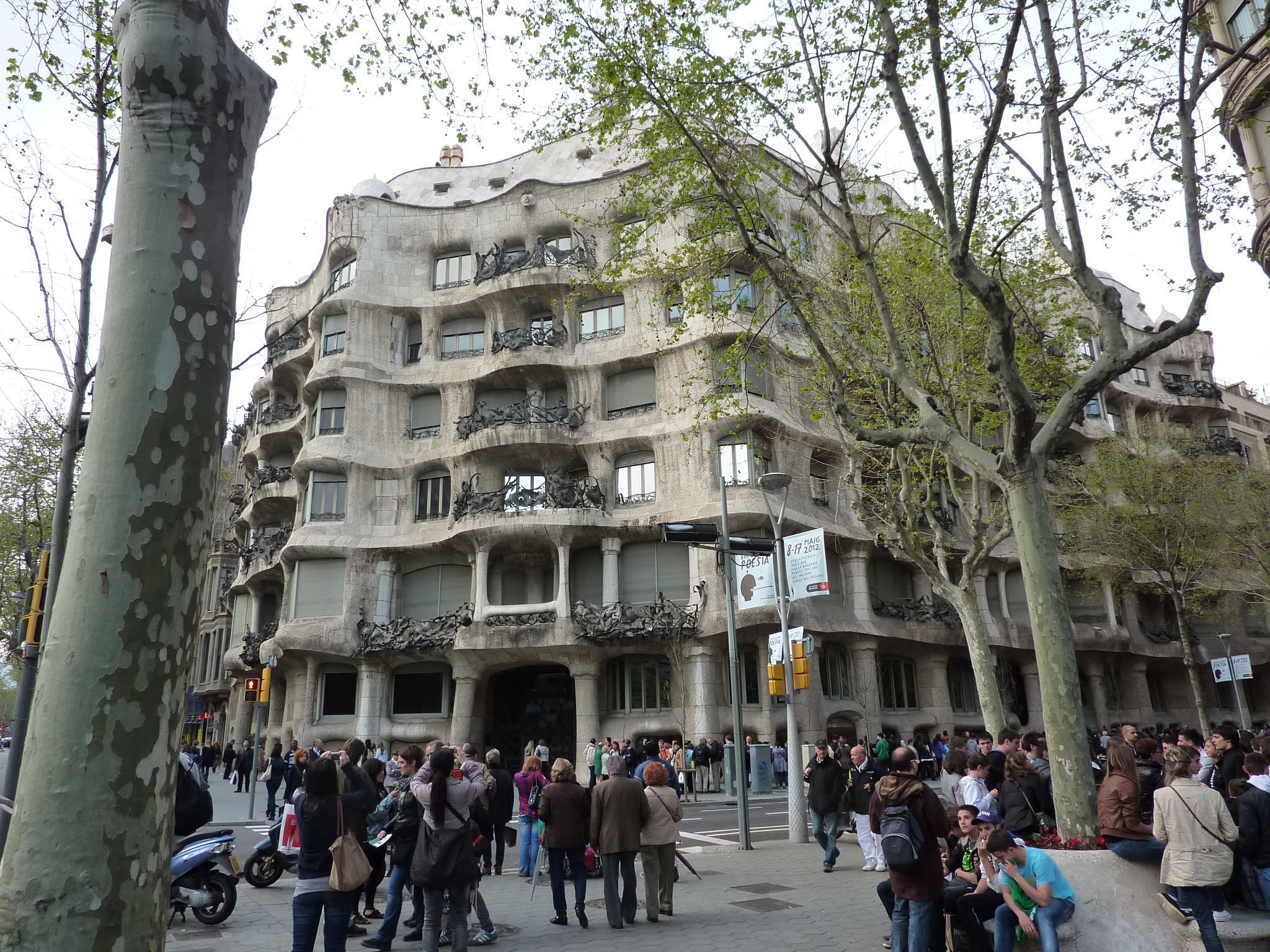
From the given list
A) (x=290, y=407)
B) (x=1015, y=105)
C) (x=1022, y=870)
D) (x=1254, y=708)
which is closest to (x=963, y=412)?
(x=1015, y=105)

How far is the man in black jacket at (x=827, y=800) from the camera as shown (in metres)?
11.9

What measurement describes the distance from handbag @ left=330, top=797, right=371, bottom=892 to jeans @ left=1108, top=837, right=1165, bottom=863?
5.75 m

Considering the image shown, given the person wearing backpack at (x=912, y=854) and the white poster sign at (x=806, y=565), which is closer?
the person wearing backpack at (x=912, y=854)

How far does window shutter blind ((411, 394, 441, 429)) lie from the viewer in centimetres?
3288

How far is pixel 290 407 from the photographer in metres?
36.0

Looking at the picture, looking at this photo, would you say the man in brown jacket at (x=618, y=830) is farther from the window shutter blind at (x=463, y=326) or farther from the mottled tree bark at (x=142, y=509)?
the window shutter blind at (x=463, y=326)

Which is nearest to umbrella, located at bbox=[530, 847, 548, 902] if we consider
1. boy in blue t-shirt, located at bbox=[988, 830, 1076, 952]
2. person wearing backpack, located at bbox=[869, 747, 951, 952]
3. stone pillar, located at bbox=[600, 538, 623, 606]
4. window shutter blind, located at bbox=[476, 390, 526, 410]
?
person wearing backpack, located at bbox=[869, 747, 951, 952]

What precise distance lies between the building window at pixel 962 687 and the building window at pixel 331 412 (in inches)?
948

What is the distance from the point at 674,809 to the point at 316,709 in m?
24.0

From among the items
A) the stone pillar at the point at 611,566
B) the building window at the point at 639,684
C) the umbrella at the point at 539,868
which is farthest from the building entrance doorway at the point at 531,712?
the umbrella at the point at 539,868

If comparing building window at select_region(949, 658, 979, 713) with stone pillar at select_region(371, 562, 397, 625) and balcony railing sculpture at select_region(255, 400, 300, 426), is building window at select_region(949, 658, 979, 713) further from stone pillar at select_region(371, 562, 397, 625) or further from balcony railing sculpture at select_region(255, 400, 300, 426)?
balcony railing sculpture at select_region(255, 400, 300, 426)

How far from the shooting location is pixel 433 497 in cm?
3197

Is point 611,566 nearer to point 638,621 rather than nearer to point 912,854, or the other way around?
point 638,621

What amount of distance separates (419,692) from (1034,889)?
26.8 m
